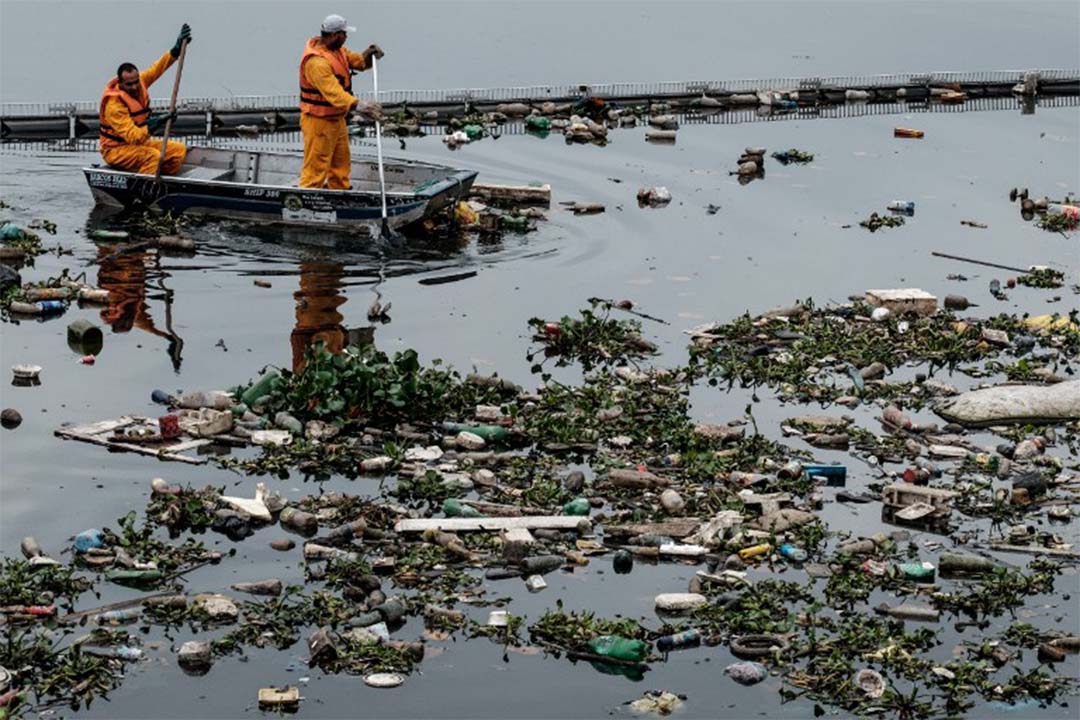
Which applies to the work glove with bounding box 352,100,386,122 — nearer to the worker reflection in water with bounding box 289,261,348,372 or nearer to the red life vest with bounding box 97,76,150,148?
the worker reflection in water with bounding box 289,261,348,372

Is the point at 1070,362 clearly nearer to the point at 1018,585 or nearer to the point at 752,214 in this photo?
the point at 1018,585

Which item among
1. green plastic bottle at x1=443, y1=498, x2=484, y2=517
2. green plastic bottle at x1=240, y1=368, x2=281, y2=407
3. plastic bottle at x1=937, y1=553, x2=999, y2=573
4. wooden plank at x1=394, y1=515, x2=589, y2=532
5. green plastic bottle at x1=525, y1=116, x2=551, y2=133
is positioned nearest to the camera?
plastic bottle at x1=937, y1=553, x2=999, y2=573

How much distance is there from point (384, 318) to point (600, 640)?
730 centimetres

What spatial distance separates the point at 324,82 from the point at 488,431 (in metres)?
7.24

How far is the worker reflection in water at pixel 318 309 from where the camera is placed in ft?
52.6

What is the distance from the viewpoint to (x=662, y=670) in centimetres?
988

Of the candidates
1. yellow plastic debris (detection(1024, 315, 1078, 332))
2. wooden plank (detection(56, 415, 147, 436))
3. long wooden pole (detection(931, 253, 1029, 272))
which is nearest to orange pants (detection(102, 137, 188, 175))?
wooden plank (detection(56, 415, 147, 436))

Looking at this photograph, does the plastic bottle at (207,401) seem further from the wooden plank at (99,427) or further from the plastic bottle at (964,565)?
the plastic bottle at (964,565)

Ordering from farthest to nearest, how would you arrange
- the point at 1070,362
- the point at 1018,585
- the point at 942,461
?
the point at 1070,362 → the point at 942,461 → the point at 1018,585

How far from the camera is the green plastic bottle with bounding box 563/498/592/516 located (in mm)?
11820

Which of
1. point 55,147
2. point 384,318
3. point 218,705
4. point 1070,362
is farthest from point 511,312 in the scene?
point 55,147

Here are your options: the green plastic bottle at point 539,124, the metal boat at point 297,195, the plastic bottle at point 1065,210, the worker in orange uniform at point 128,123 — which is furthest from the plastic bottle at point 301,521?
the green plastic bottle at point 539,124

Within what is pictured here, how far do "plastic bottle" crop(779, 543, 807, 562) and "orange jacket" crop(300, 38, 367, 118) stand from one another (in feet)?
30.7

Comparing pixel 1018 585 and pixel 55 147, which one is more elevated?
pixel 55 147
